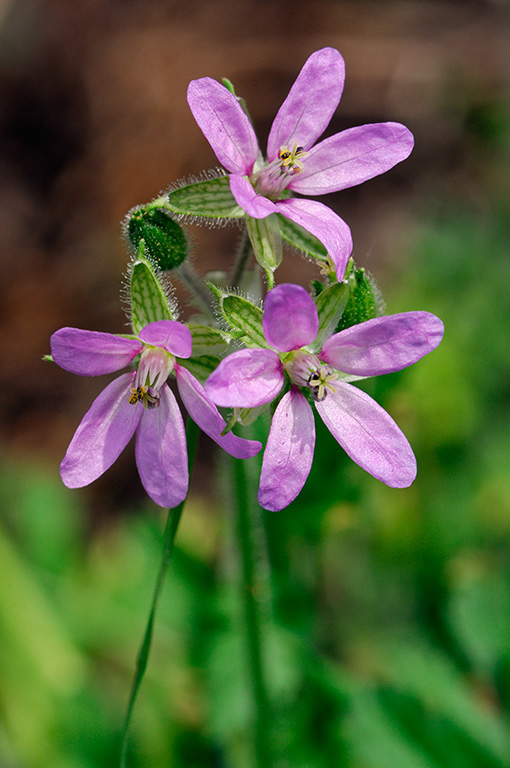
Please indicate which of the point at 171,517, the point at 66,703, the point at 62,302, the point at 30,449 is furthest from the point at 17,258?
the point at 171,517

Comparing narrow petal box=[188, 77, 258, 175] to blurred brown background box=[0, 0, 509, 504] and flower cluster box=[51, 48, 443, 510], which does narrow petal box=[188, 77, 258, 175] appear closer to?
flower cluster box=[51, 48, 443, 510]

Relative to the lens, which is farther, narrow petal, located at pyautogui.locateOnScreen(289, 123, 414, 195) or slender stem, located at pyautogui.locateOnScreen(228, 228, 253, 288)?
slender stem, located at pyautogui.locateOnScreen(228, 228, 253, 288)

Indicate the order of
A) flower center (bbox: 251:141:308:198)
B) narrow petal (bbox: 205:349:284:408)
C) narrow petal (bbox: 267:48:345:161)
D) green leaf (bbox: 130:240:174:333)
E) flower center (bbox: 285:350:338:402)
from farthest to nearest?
flower center (bbox: 251:141:308:198)
narrow petal (bbox: 267:48:345:161)
flower center (bbox: 285:350:338:402)
green leaf (bbox: 130:240:174:333)
narrow petal (bbox: 205:349:284:408)

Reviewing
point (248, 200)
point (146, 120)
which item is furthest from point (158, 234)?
point (146, 120)

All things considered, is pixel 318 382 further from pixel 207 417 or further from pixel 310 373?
pixel 207 417

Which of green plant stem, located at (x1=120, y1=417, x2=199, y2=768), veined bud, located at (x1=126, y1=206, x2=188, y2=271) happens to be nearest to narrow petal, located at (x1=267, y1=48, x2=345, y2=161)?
veined bud, located at (x1=126, y1=206, x2=188, y2=271)

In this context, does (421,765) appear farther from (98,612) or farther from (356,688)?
(98,612)
